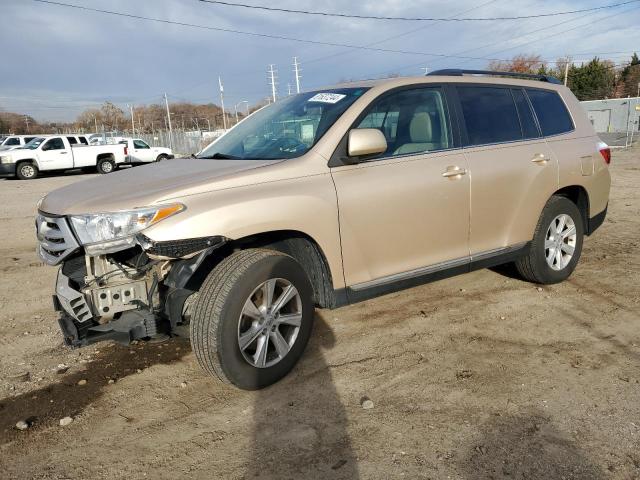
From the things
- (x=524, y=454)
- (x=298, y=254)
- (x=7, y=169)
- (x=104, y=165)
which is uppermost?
(x=7, y=169)

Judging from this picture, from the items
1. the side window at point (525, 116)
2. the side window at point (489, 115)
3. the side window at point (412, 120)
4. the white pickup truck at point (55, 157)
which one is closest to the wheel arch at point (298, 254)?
the side window at point (412, 120)

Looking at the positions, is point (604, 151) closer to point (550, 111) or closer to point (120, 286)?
point (550, 111)

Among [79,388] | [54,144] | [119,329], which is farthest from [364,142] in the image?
[54,144]

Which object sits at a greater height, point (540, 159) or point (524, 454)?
point (540, 159)

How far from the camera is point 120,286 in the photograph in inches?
116

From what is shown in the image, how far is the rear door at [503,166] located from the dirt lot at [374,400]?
0.71m

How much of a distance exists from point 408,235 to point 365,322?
0.93 metres

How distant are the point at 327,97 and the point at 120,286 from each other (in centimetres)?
201

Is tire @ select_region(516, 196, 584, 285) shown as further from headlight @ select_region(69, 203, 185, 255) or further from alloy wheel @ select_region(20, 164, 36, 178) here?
alloy wheel @ select_region(20, 164, 36, 178)

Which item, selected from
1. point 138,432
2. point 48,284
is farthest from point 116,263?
point 48,284

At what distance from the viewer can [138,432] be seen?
9.25ft

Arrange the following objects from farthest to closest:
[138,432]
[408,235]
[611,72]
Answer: [611,72], [408,235], [138,432]

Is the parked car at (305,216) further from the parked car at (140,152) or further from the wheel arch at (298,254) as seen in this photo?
the parked car at (140,152)

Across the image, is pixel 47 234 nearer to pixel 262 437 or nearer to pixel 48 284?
pixel 262 437
